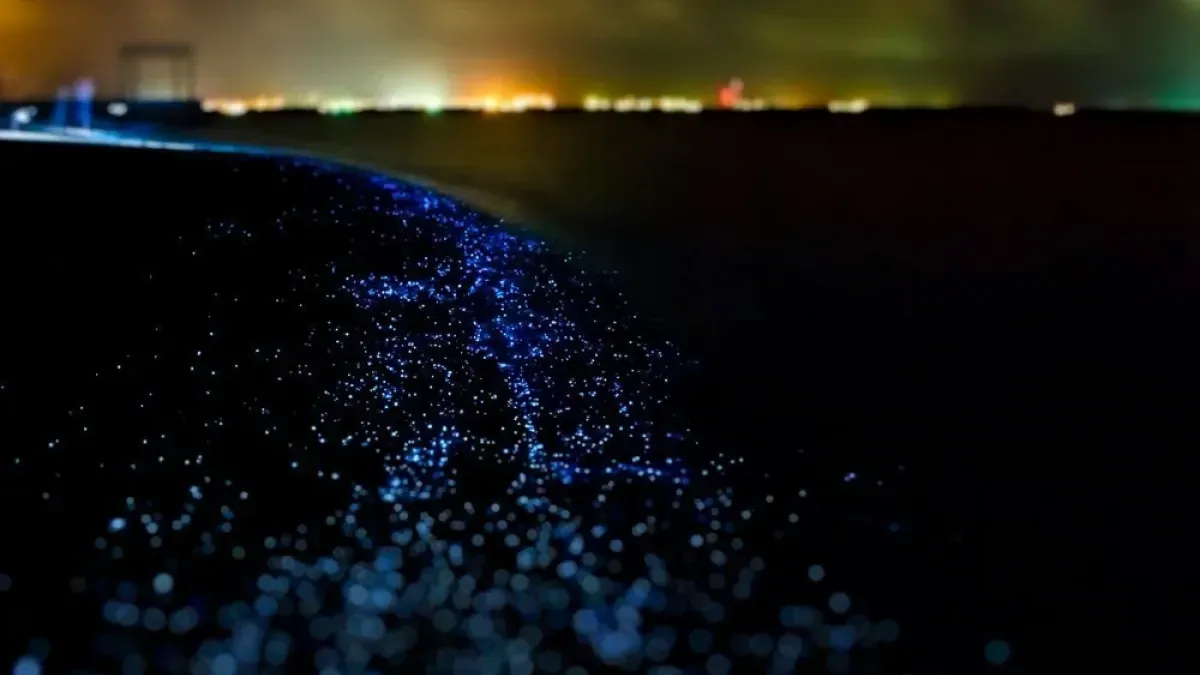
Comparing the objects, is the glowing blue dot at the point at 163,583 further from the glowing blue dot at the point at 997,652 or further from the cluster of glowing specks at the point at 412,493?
the glowing blue dot at the point at 997,652

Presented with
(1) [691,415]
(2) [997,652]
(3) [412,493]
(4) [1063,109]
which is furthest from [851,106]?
(2) [997,652]

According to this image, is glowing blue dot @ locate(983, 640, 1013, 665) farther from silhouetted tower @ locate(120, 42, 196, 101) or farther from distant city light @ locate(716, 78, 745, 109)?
silhouetted tower @ locate(120, 42, 196, 101)

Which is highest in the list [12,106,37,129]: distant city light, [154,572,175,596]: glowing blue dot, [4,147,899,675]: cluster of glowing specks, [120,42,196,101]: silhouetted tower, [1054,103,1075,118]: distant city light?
[1054,103,1075,118]: distant city light

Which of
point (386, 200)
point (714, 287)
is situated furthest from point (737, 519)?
point (386, 200)

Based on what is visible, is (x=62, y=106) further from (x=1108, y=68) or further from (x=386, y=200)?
(x=1108, y=68)

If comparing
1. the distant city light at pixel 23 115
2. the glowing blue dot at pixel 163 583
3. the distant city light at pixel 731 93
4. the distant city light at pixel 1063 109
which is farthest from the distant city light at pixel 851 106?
the glowing blue dot at pixel 163 583

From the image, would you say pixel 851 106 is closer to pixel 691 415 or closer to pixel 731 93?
pixel 731 93

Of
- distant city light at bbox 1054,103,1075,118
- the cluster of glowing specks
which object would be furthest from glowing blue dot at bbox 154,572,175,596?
distant city light at bbox 1054,103,1075,118
